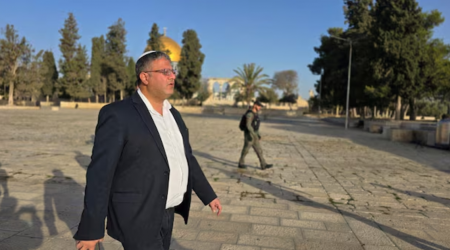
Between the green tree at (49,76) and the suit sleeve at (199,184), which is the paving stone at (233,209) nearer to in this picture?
the suit sleeve at (199,184)

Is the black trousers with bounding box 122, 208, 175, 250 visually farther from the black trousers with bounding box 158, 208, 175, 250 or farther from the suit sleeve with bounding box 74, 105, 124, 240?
the suit sleeve with bounding box 74, 105, 124, 240

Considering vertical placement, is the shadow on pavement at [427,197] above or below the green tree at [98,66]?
below

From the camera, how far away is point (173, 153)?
1.95m

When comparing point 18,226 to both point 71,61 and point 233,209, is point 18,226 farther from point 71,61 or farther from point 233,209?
point 71,61

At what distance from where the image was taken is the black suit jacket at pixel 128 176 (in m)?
1.71

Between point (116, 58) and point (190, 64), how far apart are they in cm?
1385

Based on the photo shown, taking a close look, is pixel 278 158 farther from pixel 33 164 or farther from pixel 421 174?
pixel 33 164

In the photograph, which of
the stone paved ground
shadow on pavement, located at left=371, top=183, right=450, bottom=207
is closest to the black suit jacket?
the stone paved ground

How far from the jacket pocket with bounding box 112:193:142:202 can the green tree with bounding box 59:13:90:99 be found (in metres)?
59.9

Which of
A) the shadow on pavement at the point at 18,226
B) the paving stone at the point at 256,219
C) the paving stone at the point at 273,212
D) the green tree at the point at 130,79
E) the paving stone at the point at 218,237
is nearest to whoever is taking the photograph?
the shadow on pavement at the point at 18,226

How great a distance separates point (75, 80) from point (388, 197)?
194 ft

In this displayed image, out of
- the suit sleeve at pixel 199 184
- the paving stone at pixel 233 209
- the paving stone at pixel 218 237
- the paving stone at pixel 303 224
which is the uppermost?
the suit sleeve at pixel 199 184

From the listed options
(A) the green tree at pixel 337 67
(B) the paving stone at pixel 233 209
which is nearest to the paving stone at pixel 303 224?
(B) the paving stone at pixel 233 209

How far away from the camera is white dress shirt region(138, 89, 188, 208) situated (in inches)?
76.1
